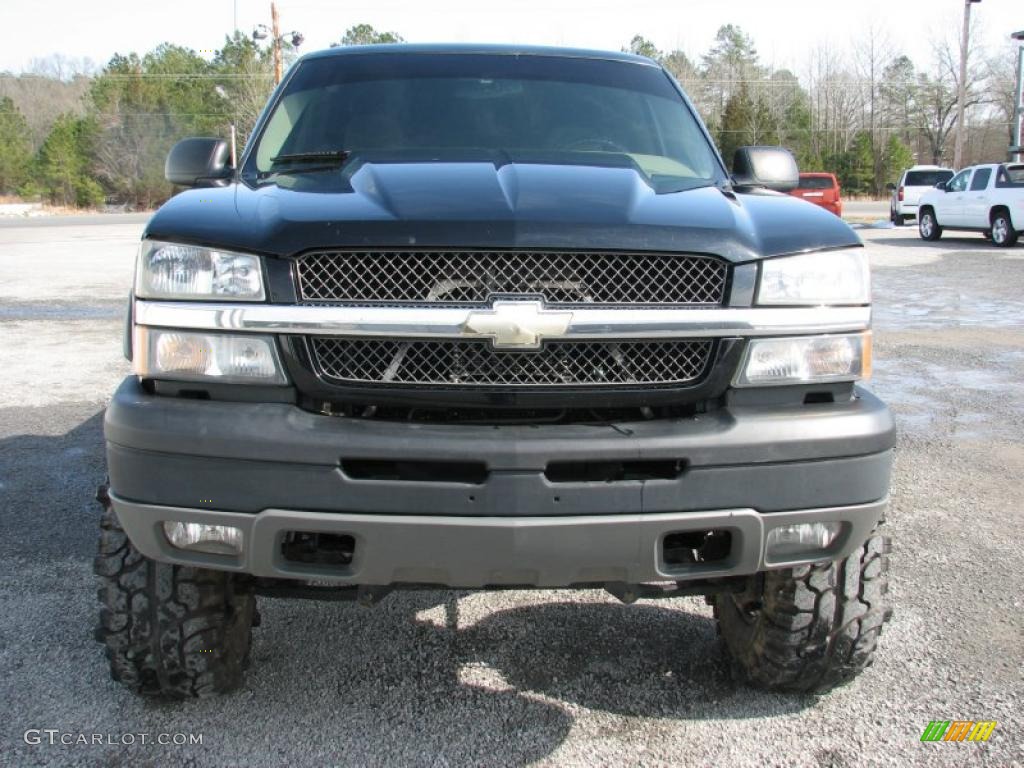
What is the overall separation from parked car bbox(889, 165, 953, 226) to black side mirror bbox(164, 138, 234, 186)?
1076 inches

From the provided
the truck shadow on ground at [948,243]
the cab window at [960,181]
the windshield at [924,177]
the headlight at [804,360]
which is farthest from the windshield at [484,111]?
the windshield at [924,177]

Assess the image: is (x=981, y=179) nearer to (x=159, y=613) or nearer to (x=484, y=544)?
(x=484, y=544)

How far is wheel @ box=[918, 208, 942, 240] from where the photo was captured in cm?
2259

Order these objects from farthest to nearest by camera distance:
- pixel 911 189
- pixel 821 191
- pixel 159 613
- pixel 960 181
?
1. pixel 911 189
2. pixel 821 191
3. pixel 960 181
4. pixel 159 613

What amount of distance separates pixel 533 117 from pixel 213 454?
2056 millimetres

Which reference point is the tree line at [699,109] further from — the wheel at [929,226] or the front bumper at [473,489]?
the front bumper at [473,489]

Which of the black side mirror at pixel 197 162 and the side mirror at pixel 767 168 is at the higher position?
the black side mirror at pixel 197 162

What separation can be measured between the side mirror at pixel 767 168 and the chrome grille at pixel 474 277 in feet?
4.81

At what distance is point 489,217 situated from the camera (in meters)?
2.25

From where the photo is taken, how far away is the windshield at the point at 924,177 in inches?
1141

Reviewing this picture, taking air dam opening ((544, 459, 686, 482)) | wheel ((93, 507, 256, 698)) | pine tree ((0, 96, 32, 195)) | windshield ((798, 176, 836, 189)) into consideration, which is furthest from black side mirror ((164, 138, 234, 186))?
pine tree ((0, 96, 32, 195))

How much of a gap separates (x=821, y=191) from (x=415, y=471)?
84.3 ft

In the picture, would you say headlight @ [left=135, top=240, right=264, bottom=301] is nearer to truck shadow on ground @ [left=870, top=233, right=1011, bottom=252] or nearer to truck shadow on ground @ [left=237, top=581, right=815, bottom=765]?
truck shadow on ground @ [left=237, top=581, right=815, bottom=765]

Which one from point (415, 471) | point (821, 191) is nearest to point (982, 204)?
point (821, 191)
